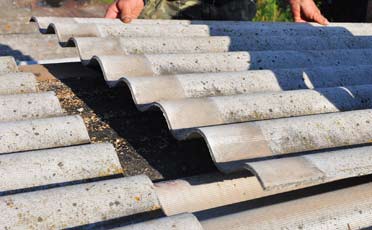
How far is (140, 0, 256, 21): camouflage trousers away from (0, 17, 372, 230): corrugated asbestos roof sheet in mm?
2796

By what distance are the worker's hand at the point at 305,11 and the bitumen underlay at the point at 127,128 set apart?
243cm

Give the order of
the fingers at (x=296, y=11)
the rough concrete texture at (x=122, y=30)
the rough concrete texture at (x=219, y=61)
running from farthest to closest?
the fingers at (x=296, y=11)
the rough concrete texture at (x=122, y=30)
the rough concrete texture at (x=219, y=61)

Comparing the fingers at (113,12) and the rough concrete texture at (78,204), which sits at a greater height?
the fingers at (113,12)

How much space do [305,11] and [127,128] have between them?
2.95 m

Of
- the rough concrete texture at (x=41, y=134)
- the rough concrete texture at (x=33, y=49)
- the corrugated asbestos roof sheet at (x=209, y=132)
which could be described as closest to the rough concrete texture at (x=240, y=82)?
the corrugated asbestos roof sheet at (x=209, y=132)

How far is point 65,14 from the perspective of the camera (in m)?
9.36

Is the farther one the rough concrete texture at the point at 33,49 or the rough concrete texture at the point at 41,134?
the rough concrete texture at the point at 33,49

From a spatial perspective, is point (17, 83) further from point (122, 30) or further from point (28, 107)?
point (122, 30)

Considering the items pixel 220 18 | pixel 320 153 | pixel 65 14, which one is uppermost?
pixel 320 153

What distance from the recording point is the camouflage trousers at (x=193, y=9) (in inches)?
229

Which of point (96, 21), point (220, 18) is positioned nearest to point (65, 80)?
point (96, 21)

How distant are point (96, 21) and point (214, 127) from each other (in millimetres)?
1596

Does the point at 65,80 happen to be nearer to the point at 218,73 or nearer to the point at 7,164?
the point at 218,73

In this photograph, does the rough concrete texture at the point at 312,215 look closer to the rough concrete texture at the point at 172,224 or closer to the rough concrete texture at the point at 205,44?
the rough concrete texture at the point at 172,224
